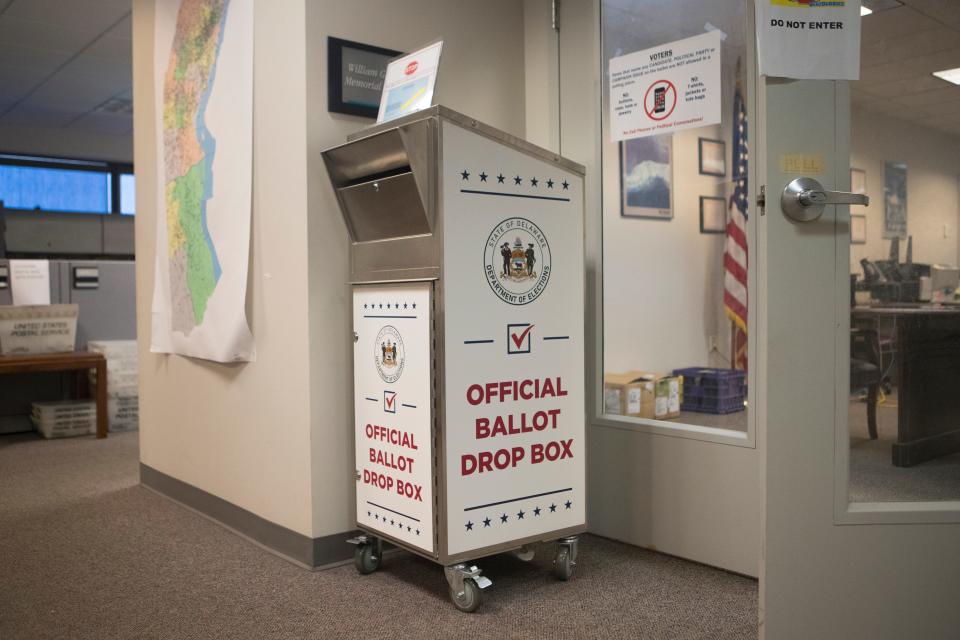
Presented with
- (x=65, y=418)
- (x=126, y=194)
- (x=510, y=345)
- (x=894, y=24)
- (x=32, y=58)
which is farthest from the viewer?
(x=126, y=194)

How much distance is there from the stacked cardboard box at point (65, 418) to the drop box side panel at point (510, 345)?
3.77 metres

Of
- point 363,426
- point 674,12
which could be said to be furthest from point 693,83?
point 363,426

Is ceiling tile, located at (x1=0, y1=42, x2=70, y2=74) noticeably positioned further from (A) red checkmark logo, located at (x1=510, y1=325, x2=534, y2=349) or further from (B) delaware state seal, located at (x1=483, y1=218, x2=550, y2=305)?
(A) red checkmark logo, located at (x1=510, y1=325, x2=534, y2=349)

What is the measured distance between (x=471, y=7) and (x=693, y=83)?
87cm

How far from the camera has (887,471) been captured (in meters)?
1.71

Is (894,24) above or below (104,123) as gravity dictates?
below

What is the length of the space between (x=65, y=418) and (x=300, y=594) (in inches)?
135

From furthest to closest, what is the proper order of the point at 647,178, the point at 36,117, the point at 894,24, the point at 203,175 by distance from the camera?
1. the point at 36,117
2. the point at 203,175
3. the point at 647,178
4. the point at 894,24

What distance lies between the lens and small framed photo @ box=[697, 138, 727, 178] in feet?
7.89

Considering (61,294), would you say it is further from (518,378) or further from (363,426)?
(518,378)

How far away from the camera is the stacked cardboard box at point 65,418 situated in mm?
4957

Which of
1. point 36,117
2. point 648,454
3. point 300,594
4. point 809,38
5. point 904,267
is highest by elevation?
point 36,117

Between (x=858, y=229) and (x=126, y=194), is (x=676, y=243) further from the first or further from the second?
(x=126, y=194)

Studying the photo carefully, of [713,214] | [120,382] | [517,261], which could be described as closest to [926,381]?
[713,214]
